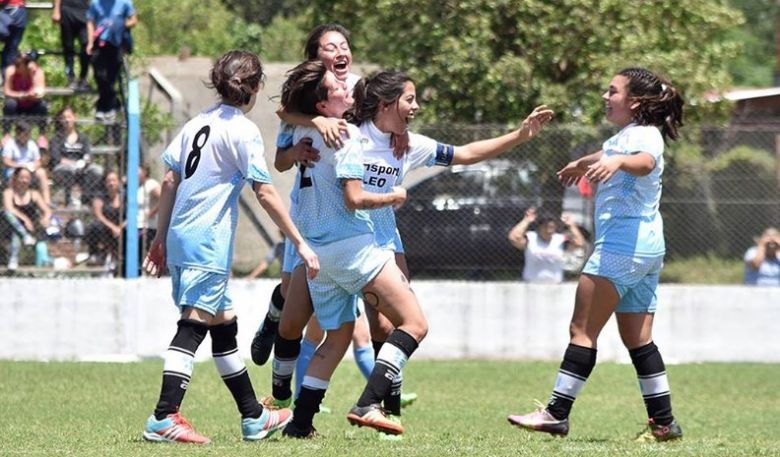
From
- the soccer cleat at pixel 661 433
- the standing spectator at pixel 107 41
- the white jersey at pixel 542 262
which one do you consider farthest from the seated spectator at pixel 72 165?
the soccer cleat at pixel 661 433

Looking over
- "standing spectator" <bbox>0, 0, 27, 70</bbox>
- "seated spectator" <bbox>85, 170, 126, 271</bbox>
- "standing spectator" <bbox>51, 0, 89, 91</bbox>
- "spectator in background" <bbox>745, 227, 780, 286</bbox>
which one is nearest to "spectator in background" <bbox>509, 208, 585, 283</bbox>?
"spectator in background" <bbox>745, 227, 780, 286</bbox>

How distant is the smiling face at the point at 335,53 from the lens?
26.5 feet


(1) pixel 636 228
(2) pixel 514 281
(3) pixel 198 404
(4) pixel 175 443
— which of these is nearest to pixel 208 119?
(4) pixel 175 443

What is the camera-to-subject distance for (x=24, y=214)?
13.9 meters

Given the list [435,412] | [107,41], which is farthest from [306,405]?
[107,41]

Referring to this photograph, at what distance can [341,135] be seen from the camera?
7.26 metres

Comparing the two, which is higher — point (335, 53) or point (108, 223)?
point (335, 53)

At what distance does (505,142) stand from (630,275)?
0.99 m

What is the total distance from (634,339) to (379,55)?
518 inches

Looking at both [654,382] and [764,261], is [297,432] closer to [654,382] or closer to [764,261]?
[654,382]

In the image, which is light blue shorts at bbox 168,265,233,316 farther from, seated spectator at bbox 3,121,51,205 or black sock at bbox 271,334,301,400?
seated spectator at bbox 3,121,51,205

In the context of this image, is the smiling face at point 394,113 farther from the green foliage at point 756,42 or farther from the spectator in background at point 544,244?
the green foliage at point 756,42

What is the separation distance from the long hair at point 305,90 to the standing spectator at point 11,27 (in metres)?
8.84

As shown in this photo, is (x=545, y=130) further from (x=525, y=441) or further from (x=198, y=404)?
(x=525, y=441)
